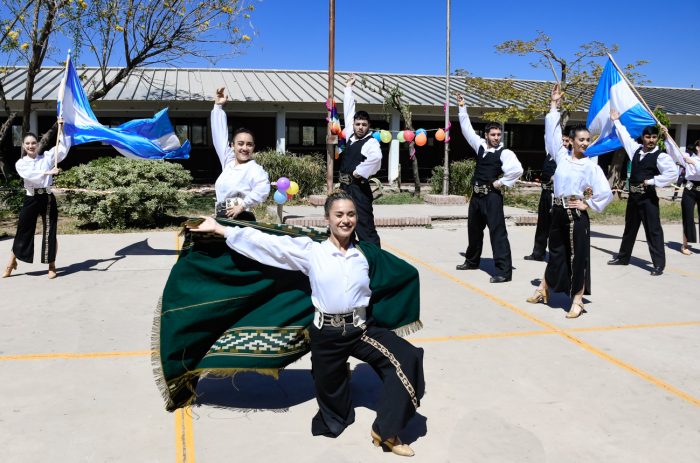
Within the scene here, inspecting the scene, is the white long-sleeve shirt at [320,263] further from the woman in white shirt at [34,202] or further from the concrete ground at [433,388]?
the woman in white shirt at [34,202]

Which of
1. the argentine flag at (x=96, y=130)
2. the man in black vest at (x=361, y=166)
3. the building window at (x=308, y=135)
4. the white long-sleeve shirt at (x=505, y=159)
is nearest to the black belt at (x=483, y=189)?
the white long-sleeve shirt at (x=505, y=159)

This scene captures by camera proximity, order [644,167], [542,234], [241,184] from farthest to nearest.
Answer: [542,234]
[644,167]
[241,184]

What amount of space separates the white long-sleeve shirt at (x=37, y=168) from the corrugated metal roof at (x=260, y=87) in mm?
11131

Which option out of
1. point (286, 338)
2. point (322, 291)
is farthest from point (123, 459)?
point (322, 291)

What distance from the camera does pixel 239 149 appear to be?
218 inches

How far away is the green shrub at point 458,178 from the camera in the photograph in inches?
691

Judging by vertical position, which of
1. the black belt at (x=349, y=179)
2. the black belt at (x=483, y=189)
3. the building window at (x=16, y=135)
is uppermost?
the building window at (x=16, y=135)

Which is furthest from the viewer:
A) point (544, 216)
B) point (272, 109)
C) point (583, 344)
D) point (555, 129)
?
point (272, 109)

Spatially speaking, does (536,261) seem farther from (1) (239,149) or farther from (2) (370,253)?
(2) (370,253)

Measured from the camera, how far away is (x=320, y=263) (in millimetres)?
3621

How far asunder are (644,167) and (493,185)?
92.0 inches

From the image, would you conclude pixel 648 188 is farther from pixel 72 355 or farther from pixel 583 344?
pixel 72 355

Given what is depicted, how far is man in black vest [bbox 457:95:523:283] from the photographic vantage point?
776cm

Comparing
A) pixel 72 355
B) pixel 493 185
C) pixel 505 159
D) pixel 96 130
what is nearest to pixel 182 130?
pixel 96 130
